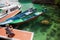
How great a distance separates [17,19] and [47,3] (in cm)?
900

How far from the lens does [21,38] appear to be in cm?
760

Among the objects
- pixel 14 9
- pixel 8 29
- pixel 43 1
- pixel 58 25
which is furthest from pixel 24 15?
pixel 43 1

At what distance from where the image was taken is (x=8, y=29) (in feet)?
25.2

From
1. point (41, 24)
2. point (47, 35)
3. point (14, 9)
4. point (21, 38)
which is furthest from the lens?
point (14, 9)

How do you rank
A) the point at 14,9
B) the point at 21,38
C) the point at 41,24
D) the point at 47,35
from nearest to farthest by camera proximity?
the point at 21,38 → the point at 47,35 → the point at 41,24 → the point at 14,9

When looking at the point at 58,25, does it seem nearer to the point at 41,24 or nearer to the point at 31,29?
the point at 41,24

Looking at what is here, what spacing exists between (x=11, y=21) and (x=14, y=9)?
296cm

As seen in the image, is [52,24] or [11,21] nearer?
[11,21]

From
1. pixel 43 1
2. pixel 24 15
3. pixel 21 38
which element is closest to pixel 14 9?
pixel 24 15

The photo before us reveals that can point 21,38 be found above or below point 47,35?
above

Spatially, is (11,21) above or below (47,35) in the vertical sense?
above

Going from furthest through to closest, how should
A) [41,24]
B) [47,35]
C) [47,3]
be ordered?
[47,3]
[41,24]
[47,35]

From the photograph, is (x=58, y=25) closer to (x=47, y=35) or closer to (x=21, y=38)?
(x=47, y=35)

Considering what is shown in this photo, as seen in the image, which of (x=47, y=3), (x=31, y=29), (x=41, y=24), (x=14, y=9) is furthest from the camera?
(x=47, y=3)
